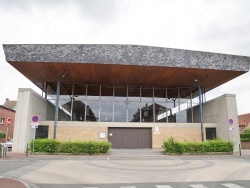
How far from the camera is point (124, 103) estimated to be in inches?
1070

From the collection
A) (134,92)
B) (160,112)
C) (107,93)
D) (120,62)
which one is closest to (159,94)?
(160,112)

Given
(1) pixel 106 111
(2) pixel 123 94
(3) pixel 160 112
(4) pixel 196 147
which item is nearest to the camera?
(4) pixel 196 147

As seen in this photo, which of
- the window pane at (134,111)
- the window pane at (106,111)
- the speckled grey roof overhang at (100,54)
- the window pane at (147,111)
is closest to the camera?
the speckled grey roof overhang at (100,54)

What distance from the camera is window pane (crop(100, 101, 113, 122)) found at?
26.2m

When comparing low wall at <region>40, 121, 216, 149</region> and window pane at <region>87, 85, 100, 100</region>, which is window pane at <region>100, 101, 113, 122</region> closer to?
low wall at <region>40, 121, 216, 149</region>

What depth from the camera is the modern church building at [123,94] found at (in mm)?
20469

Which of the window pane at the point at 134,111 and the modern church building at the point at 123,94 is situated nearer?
the modern church building at the point at 123,94

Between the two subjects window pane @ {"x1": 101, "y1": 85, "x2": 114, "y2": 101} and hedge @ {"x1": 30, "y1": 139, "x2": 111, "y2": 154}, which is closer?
hedge @ {"x1": 30, "y1": 139, "x2": 111, "y2": 154}

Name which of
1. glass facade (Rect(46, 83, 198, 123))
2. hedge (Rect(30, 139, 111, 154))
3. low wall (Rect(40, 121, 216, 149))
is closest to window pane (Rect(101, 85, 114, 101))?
glass facade (Rect(46, 83, 198, 123))

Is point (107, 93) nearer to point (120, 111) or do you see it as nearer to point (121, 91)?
point (121, 91)

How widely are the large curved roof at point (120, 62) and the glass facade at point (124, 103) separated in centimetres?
285

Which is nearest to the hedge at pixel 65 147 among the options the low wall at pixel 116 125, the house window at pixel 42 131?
the low wall at pixel 116 125

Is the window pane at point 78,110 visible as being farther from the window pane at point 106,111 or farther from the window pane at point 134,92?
the window pane at point 134,92

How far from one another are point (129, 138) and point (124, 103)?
4.05 meters
